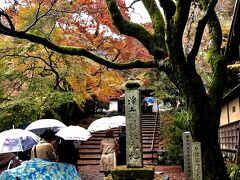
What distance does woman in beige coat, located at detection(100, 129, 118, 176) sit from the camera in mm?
11219

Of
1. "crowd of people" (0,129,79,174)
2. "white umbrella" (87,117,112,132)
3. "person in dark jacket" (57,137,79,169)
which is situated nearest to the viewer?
"crowd of people" (0,129,79,174)

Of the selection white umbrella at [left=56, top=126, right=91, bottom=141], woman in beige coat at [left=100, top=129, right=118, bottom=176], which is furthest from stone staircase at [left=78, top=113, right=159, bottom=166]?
white umbrella at [left=56, top=126, right=91, bottom=141]

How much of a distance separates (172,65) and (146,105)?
3027 centimetres

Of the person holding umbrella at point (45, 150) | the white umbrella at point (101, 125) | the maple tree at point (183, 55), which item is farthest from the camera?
the white umbrella at point (101, 125)

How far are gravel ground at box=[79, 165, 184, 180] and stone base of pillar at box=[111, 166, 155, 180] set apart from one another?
451cm

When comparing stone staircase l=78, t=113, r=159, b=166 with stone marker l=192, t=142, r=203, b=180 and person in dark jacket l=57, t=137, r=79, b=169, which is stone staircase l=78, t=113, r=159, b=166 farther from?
stone marker l=192, t=142, r=203, b=180

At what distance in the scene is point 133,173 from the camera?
362 inches

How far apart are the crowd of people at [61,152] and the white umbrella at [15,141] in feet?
0.83

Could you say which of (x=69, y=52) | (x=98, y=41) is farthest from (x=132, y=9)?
(x=98, y=41)

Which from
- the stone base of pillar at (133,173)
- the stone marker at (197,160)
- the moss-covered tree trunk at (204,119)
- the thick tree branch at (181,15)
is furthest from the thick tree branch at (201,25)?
the stone base of pillar at (133,173)

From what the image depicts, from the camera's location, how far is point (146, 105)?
126ft

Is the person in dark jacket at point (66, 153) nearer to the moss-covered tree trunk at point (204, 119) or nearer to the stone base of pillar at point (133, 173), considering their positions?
the stone base of pillar at point (133, 173)

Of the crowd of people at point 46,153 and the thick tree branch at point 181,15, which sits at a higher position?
the thick tree branch at point 181,15

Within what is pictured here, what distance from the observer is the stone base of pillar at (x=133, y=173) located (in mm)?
9102
